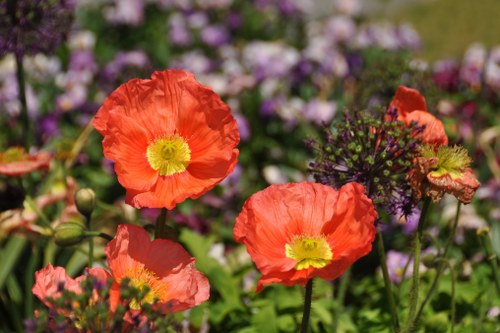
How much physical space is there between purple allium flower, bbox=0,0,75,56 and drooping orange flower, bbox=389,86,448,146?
1.26m

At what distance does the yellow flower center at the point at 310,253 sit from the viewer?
1.43 metres

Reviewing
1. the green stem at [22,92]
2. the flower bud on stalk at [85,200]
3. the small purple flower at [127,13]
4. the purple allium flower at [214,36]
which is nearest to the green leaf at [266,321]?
the flower bud on stalk at [85,200]

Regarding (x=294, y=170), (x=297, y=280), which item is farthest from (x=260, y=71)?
(x=297, y=280)

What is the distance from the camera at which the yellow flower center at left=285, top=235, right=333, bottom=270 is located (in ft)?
4.68

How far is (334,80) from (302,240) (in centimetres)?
300

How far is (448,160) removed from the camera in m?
1.51

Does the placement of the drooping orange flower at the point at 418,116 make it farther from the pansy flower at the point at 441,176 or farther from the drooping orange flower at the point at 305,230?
the drooping orange flower at the point at 305,230

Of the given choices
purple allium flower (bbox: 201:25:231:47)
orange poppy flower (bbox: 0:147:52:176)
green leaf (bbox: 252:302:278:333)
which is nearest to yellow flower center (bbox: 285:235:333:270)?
green leaf (bbox: 252:302:278:333)

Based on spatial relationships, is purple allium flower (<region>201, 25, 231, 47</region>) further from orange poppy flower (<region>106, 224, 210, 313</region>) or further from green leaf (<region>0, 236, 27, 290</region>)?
orange poppy flower (<region>106, 224, 210, 313</region>)

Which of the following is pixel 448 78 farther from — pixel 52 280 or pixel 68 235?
pixel 52 280

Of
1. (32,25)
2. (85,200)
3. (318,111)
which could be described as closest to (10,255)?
(32,25)

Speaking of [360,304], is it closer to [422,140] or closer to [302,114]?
[422,140]

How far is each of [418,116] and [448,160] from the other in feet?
0.46

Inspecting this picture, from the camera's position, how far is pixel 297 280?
1.36 meters
